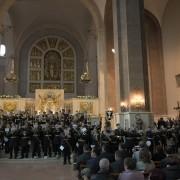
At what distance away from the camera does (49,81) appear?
30.6m

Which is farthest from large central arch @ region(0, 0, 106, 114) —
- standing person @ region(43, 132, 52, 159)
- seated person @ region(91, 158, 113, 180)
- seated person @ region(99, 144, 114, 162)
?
seated person @ region(91, 158, 113, 180)

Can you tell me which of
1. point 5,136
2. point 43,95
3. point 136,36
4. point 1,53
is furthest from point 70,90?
point 5,136

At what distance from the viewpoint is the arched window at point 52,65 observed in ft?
100

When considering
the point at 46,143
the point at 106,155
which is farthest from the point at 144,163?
the point at 46,143

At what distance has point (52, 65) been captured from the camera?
102ft

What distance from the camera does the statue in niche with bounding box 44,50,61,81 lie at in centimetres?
3078

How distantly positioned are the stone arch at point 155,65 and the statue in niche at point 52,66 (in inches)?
486

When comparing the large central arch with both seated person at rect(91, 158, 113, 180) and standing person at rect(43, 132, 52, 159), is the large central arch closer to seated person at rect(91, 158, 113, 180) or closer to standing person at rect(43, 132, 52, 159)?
standing person at rect(43, 132, 52, 159)

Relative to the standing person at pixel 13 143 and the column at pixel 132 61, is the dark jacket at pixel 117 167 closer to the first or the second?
the standing person at pixel 13 143

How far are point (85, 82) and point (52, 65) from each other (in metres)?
6.82

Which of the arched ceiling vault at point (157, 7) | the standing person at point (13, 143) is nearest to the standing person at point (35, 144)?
the standing person at point (13, 143)

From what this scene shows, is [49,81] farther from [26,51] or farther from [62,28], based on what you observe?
[62,28]

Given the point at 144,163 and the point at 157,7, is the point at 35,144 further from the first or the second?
the point at 157,7

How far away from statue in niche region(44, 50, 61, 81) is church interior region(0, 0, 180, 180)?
111 millimetres
